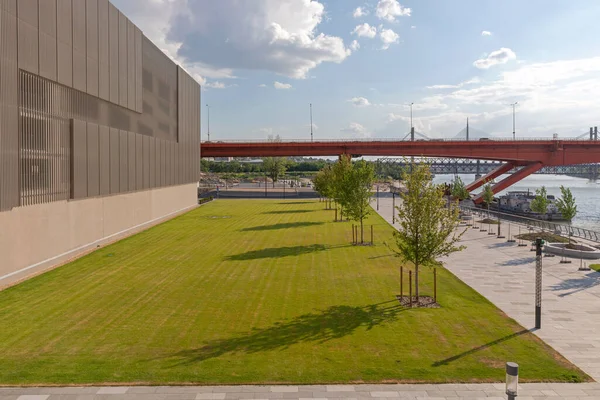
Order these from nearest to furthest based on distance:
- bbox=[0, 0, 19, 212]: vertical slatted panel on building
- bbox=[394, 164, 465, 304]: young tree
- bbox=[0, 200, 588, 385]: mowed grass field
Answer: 1. bbox=[0, 200, 588, 385]: mowed grass field
2. bbox=[394, 164, 465, 304]: young tree
3. bbox=[0, 0, 19, 212]: vertical slatted panel on building

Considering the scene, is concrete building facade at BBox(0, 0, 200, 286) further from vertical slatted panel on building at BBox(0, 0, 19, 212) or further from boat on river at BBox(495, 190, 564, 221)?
boat on river at BBox(495, 190, 564, 221)

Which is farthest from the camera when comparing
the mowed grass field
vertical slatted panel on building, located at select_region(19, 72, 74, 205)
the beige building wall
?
vertical slatted panel on building, located at select_region(19, 72, 74, 205)

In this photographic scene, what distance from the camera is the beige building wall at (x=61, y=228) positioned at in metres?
21.6

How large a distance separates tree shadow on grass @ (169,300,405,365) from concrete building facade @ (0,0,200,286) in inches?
545

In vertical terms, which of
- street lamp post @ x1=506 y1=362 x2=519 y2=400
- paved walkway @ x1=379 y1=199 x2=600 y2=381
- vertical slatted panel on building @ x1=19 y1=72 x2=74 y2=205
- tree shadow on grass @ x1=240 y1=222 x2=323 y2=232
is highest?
vertical slatted panel on building @ x1=19 y1=72 x2=74 y2=205

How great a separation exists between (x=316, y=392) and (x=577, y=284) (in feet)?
55.0

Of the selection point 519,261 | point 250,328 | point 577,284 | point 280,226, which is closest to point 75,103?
point 250,328

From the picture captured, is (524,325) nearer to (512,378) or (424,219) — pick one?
(424,219)

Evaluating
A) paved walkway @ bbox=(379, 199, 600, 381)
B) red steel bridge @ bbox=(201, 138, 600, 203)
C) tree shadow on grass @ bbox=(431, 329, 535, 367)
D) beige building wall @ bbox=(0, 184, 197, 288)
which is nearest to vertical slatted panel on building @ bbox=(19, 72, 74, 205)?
beige building wall @ bbox=(0, 184, 197, 288)

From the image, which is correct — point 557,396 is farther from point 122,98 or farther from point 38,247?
point 122,98

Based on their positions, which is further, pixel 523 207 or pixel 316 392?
pixel 523 207

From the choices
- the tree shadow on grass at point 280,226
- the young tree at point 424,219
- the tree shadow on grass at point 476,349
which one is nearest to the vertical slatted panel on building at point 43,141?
the tree shadow on grass at point 280,226

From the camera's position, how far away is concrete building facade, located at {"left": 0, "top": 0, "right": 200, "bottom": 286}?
21.4 metres

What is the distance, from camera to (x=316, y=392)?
10.7 meters
